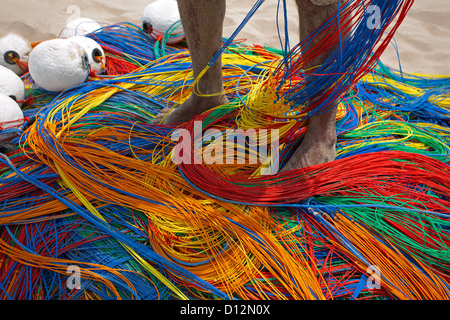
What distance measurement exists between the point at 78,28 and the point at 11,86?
0.88 metres

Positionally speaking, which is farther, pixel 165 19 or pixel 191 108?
pixel 165 19

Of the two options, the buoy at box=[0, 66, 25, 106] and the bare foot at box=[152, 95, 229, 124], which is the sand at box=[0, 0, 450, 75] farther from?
the bare foot at box=[152, 95, 229, 124]

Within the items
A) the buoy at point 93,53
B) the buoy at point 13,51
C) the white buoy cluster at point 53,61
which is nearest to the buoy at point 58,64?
the white buoy cluster at point 53,61

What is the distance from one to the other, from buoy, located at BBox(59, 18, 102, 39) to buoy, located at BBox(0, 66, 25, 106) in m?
0.73

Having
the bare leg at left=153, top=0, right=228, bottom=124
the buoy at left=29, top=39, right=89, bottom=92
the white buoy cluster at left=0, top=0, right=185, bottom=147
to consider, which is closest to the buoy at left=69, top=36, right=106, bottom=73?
the white buoy cluster at left=0, top=0, right=185, bottom=147

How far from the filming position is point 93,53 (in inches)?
92.6

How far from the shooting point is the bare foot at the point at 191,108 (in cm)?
192

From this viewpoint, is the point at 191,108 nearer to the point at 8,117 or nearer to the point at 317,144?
the point at 317,144

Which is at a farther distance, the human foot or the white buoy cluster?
the white buoy cluster

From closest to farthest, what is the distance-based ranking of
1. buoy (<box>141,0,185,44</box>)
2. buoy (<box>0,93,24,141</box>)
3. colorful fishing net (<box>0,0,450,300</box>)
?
colorful fishing net (<box>0,0,450,300</box>) < buoy (<box>0,93,24,141</box>) < buoy (<box>141,0,185,44</box>)

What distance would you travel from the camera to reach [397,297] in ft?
4.15

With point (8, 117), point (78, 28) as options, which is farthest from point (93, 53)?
point (8, 117)

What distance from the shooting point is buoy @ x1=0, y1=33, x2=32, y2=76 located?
7.73 ft
